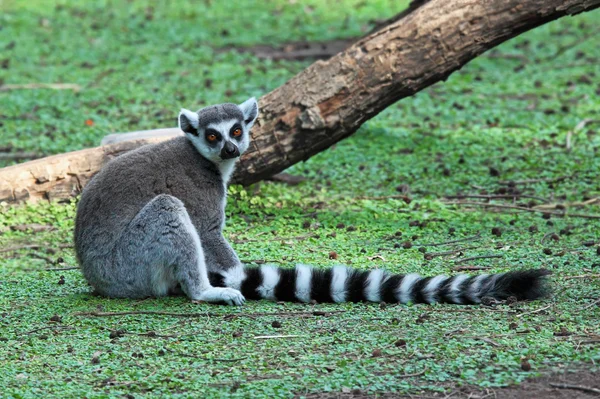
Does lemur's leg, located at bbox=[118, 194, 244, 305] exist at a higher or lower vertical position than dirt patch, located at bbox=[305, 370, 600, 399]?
higher

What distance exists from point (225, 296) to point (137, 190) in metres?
0.88

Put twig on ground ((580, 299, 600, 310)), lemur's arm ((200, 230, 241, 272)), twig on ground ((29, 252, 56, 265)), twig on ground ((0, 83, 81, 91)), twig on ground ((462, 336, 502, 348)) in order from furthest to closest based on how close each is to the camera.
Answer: twig on ground ((0, 83, 81, 91)), twig on ground ((29, 252, 56, 265)), lemur's arm ((200, 230, 241, 272)), twig on ground ((580, 299, 600, 310)), twig on ground ((462, 336, 502, 348))

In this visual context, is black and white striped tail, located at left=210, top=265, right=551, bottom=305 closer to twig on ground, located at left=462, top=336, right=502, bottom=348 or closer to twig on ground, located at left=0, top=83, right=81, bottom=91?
twig on ground, located at left=462, top=336, right=502, bottom=348

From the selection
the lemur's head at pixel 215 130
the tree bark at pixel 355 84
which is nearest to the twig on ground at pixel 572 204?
the tree bark at pixel 355 84

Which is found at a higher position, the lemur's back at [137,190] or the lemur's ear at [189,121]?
the lemur's ear at [189,121]

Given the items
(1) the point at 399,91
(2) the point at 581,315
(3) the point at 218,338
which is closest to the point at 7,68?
(1) the point at 399,91

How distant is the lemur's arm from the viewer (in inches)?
216

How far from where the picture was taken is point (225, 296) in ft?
17.2

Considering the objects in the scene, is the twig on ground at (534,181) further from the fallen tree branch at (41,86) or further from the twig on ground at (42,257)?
the fallen tree branch at (41,86)

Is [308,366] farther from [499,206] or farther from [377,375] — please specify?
[499,206]

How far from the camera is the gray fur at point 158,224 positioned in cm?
525

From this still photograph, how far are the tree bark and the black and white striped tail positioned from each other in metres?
2.26

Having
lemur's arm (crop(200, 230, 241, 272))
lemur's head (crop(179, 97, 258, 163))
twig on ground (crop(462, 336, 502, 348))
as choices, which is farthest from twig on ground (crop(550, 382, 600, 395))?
lemur's head (crop(179, 97, 258, 163))

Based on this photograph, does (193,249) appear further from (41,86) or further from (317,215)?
(41,86)
